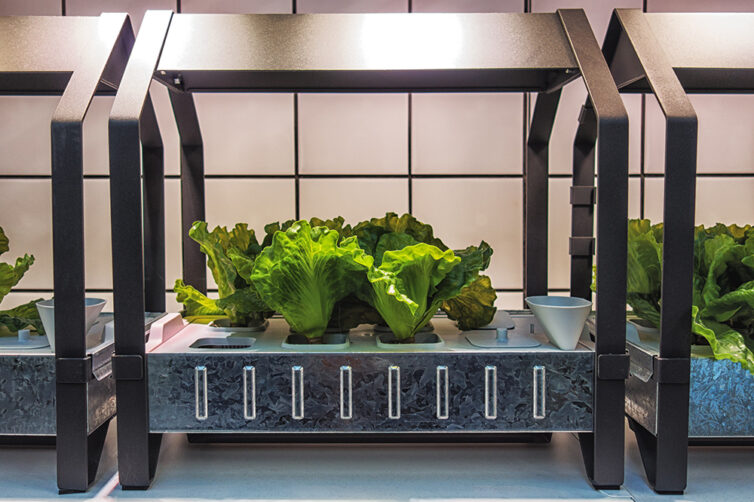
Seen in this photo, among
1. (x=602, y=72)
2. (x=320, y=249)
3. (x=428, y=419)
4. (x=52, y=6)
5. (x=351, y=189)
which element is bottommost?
(x=428, y=419)

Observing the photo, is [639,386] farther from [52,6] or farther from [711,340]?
[52,6]

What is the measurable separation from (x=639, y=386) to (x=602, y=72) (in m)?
0.61

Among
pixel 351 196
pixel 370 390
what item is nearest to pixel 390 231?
pixel 370 390

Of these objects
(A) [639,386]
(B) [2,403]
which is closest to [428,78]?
(A) [639,386]

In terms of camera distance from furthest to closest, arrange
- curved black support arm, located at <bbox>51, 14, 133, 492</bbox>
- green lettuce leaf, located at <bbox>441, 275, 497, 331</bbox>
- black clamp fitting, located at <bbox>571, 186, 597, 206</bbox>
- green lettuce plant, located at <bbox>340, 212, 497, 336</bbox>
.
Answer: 1. black clamp fitting, located at <bbox>571, 186, 597, 206</bbox>
2. green lettuce leaf, located at <bbox>441, 275, 497, 331</bbox>
3. green lettuce plant, located at <bbox>340, 212, 497, 336</bbox>
4. curved black support arm, located at <bbox>51, 14, 133, 492</bbox>

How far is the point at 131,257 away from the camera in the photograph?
1.06 metres

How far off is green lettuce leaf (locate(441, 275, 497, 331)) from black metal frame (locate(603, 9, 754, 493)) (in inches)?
14.6

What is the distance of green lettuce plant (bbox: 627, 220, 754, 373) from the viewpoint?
43.5 inches

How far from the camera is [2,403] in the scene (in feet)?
3.65

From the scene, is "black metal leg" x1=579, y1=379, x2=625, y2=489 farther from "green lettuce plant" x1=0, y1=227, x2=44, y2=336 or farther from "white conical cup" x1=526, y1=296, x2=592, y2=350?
"green lettuce plant" x1=0, y1=227, x2=44, y2=336

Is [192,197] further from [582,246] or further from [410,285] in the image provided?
[582,246]

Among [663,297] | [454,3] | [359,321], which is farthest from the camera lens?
A: [454,3]

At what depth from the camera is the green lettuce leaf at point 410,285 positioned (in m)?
1.10

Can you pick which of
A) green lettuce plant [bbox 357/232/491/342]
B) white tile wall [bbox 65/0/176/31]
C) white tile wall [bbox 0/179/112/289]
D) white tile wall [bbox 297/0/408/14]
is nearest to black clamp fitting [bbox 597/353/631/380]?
green lettuce plant [bbox 357/232/491/342]
